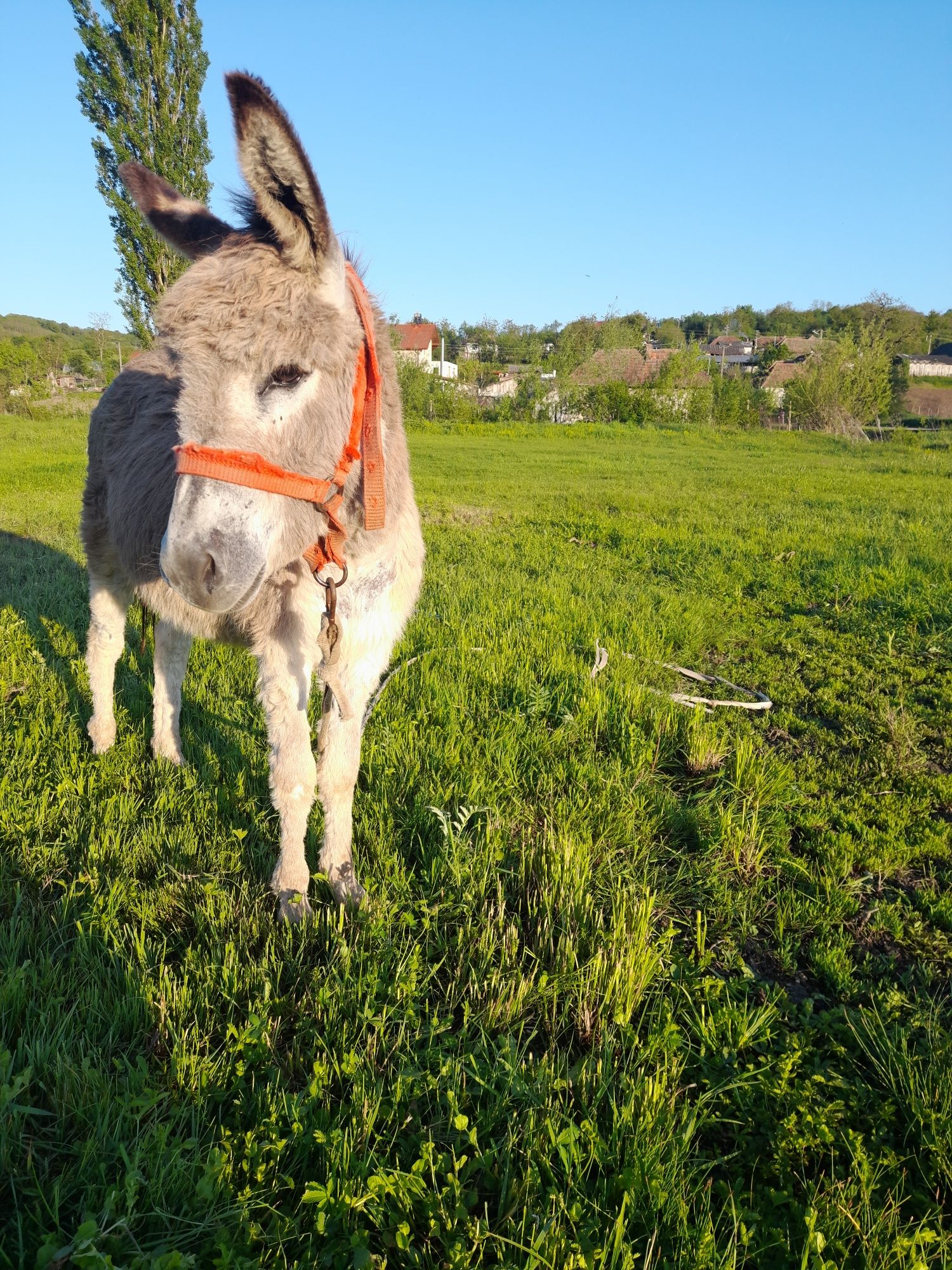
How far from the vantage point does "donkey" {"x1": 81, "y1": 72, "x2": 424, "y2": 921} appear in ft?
5.91

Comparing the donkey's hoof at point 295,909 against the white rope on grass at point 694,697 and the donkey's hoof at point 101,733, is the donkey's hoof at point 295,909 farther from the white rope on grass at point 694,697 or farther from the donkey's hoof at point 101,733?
the white rope on grass at point 694,697

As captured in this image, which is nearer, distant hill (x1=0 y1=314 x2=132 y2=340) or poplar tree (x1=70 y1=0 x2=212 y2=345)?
poplar tree (x1=70 y1=0 x2=212 y2=345)

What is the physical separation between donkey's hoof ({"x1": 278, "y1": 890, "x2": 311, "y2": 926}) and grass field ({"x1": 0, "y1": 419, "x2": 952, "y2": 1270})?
0.22ft

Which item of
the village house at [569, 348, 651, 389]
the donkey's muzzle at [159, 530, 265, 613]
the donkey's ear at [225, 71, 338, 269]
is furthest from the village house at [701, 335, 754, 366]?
the donkey's muzzle at [159, 530, 265, 613]

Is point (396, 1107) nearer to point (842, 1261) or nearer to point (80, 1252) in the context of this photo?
point (80, 1252)

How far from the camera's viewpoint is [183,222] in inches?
94.1

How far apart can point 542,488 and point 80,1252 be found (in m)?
13.6

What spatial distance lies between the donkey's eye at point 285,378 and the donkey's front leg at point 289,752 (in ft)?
2.91

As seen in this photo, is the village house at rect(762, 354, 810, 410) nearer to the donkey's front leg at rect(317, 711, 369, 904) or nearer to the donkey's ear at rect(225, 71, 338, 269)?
the donkey's front leg at rect(317, 711, 369, 904)

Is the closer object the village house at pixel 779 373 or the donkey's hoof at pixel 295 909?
the donkey's hoof at pixel 295 909

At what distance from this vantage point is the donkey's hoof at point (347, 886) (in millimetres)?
2477

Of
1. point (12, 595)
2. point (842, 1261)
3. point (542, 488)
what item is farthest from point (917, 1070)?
point (542, 488)

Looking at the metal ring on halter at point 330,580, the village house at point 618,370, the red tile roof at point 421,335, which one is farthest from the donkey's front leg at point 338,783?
the red tile roof at point 421,335

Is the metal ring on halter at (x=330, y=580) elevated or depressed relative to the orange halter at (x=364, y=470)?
depressed
